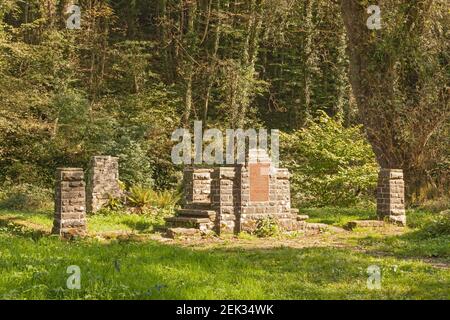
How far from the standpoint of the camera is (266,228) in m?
15.3

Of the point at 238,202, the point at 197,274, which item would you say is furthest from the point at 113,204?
the point at 197,274

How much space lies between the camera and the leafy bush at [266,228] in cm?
1517

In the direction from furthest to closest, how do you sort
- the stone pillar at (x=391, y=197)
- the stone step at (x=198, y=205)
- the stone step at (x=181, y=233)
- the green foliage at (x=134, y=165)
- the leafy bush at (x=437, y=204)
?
the green foliage at (x=134, y=165) → the leafy bush at (x=437, y=204) → the stone pillar at (x=391, y=197) → the stone step at (x=198, y=205) → the stone step at (x=181, y=233)

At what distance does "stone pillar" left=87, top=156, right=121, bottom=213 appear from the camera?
1983 centimetres

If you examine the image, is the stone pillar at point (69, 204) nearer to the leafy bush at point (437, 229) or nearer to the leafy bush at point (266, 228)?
the leafy bush at point (266, 228)

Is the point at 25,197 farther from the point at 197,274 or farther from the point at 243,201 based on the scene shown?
the point at 197,274

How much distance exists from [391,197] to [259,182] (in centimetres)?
389

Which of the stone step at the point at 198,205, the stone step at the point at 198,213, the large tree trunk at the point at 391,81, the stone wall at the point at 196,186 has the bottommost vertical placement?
the stone step at the point at 198,213

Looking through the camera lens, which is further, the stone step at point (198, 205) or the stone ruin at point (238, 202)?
the stone step at point (198, 205)

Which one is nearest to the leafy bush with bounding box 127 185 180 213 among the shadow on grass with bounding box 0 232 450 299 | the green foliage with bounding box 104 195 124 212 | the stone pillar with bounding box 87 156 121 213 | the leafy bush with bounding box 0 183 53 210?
the green foliage with bounding box 104 195 124 212

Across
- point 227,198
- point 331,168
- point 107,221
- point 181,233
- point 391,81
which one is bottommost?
point 181,233

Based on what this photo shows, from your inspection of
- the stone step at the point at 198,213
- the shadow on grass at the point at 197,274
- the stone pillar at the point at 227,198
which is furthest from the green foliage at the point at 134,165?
the shadow on grass at the point at 197,274

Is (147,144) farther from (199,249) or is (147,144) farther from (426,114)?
(199,249)

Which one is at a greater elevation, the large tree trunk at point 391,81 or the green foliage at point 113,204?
the large tree trunk at point 391,81
